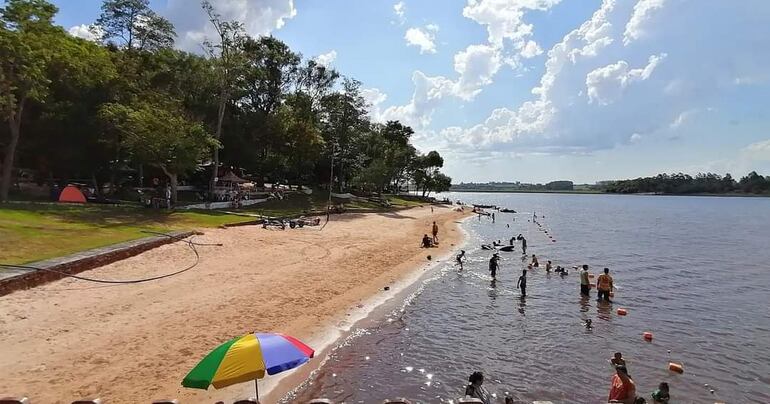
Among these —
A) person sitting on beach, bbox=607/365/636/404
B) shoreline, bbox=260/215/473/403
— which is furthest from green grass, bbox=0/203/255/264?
person sitting on beach, bbox=607/365/636/404

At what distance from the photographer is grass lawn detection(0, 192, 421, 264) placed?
2066cm

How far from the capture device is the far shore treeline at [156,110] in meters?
37.7

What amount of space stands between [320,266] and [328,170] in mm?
57510

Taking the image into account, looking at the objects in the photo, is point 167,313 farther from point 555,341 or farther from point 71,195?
point 71,195

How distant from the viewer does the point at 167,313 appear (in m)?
16.7

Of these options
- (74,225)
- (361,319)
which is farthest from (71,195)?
(361,319)

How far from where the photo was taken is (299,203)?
59.5m

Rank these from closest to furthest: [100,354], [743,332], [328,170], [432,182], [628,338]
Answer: [100,354], [628,338], [743,332], [328,170], [432,182]

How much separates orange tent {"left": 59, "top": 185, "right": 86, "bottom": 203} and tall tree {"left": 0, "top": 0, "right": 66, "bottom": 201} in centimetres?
404

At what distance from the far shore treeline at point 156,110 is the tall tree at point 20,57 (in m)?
0.08

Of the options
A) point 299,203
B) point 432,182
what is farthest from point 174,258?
point 432,182

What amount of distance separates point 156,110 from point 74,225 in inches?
708

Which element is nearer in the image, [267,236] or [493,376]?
[493,376]

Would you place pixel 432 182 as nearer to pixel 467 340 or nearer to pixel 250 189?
pixel 250 189
